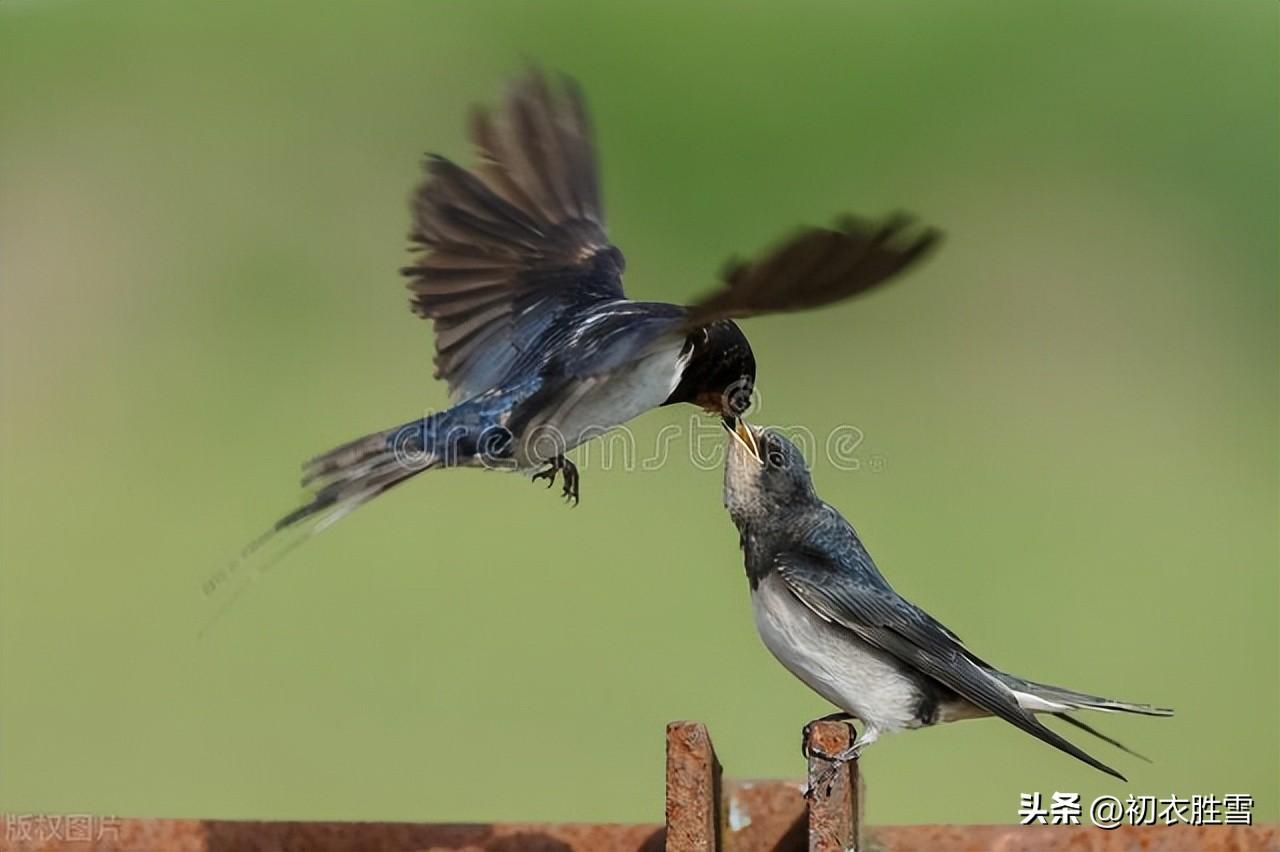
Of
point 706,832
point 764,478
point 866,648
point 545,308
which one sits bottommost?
point 706,832

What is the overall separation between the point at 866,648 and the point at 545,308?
0.98 m

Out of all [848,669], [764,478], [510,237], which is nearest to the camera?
[848,669]

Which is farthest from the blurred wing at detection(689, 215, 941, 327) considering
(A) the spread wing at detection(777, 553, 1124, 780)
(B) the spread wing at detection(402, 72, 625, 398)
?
(B) the spread wing at detection(402, 72, 625, 398)

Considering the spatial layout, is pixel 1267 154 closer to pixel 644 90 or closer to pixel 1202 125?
pixel 1202 125

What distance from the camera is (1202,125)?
708 centimetres

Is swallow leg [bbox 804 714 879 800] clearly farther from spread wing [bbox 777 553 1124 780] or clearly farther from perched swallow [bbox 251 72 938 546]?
perched swallow [bbox 251 72 938 546]

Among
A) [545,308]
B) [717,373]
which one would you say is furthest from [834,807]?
[545,308]

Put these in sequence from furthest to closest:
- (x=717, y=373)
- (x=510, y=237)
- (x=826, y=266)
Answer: (x=510, y=237) → (x=717, y=373) → (x=826, y=266)

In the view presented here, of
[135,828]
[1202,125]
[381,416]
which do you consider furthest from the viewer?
[1202,125]

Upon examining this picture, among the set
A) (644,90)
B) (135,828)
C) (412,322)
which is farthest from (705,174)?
(135,828)

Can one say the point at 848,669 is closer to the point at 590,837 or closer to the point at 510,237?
the point at 590,837

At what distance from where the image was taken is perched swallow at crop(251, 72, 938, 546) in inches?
92.1

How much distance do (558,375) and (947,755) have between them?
1.67 m

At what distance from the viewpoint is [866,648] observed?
102 inches
